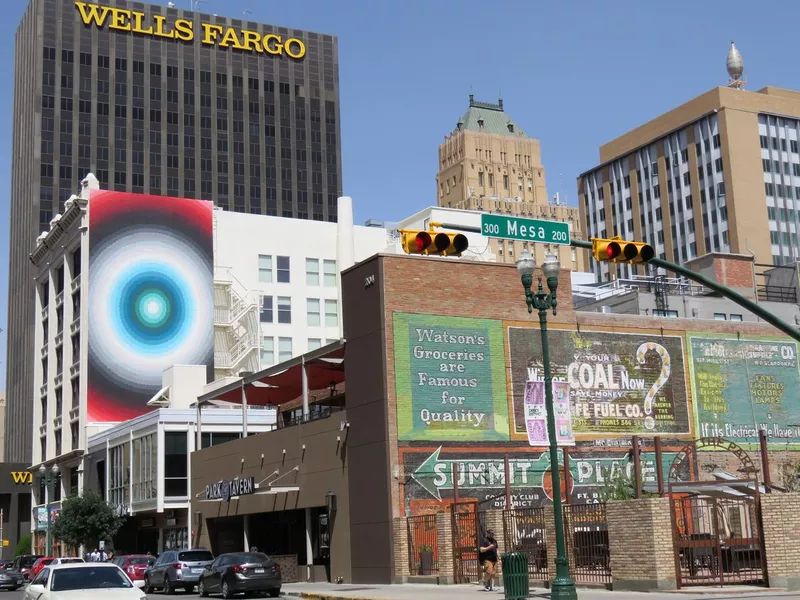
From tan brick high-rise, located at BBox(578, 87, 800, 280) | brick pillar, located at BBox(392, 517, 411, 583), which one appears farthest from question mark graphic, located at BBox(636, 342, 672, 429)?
tan brick high-rise, located at BBox(578, 87, 800, 280)

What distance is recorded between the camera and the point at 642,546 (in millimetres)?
27312

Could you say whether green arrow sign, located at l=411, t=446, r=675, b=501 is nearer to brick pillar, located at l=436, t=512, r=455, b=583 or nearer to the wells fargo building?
brick pillar, located at l=436, t=512, r=455, b=583

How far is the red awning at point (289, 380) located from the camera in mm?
43953

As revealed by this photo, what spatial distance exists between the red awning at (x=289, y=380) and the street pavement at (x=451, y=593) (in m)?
9.12

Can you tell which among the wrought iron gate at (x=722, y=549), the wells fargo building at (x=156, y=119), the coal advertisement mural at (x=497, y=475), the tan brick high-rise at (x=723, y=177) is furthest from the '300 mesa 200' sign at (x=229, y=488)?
the tan brick high-rise at (x=723, y=177)

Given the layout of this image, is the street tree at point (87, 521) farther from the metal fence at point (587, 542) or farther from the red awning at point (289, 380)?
the metal fence at point (587, 542)

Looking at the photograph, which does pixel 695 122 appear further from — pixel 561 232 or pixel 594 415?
pixel 561 232

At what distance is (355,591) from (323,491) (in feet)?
27.0

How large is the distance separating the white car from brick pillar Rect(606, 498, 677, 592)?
13276mm

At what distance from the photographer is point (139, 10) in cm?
13612

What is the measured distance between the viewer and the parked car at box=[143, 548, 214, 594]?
39.4m

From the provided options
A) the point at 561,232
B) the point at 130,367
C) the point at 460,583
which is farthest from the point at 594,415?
the point at 130,367

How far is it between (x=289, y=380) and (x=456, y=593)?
70.6ft

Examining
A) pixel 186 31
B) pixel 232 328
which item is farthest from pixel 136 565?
pixel 186 31
